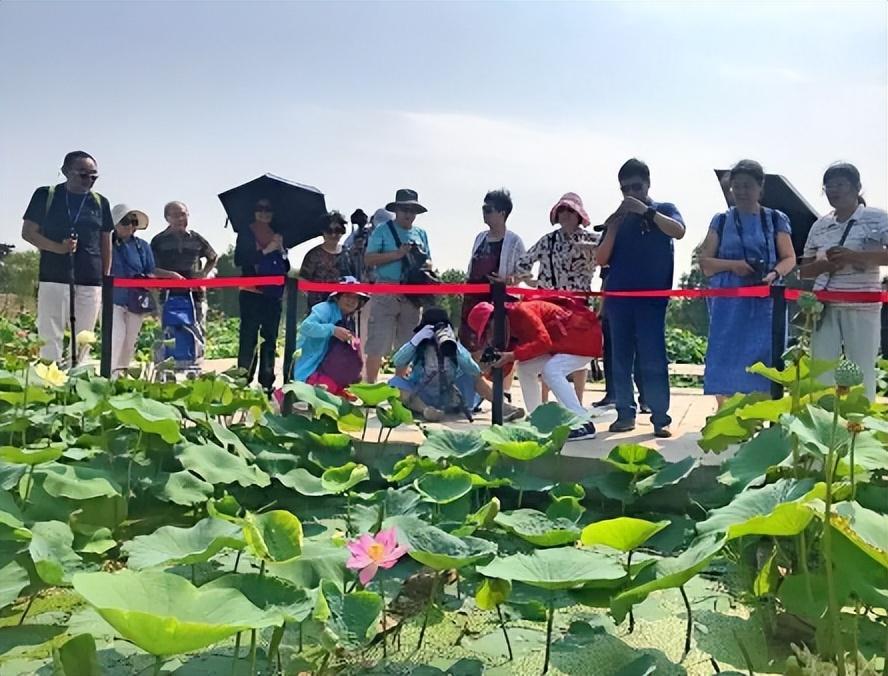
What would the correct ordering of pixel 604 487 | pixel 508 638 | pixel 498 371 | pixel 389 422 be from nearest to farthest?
pixel 508 638 → pixel 604 487 → pixel 389 422 → pixel 498 371

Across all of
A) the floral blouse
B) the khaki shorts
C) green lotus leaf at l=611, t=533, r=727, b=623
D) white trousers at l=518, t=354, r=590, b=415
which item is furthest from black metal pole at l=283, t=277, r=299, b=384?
green lotus leaf at l=611, t=533, r=727, b=623

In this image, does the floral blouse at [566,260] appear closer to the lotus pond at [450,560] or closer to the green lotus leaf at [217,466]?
the lotus pond at [450,560]

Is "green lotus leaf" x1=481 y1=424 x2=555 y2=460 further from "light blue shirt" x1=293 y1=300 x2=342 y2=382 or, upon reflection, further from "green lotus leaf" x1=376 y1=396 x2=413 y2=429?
"light blue shirt" x1=293 y1=300 x2=342 y2=382

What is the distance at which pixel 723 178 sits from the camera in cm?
493

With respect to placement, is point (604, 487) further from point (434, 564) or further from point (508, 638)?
point (434, 564)

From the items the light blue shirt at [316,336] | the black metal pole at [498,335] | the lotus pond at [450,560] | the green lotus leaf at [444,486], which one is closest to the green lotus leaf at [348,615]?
the lotus pond at [450,560]

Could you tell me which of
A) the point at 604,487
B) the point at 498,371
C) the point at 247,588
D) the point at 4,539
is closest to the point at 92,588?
the point at 247,588

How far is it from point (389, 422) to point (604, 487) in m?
0.86

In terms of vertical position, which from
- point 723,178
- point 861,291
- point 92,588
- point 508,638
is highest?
point 723,178

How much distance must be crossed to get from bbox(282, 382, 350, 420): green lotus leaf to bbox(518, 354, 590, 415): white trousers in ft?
3.54

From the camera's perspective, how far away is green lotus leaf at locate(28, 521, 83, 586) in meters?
1.68

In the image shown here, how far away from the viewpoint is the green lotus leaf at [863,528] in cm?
130

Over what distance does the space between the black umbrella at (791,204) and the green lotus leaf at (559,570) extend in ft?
11.4

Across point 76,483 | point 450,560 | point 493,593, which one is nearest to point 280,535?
point 450,560
